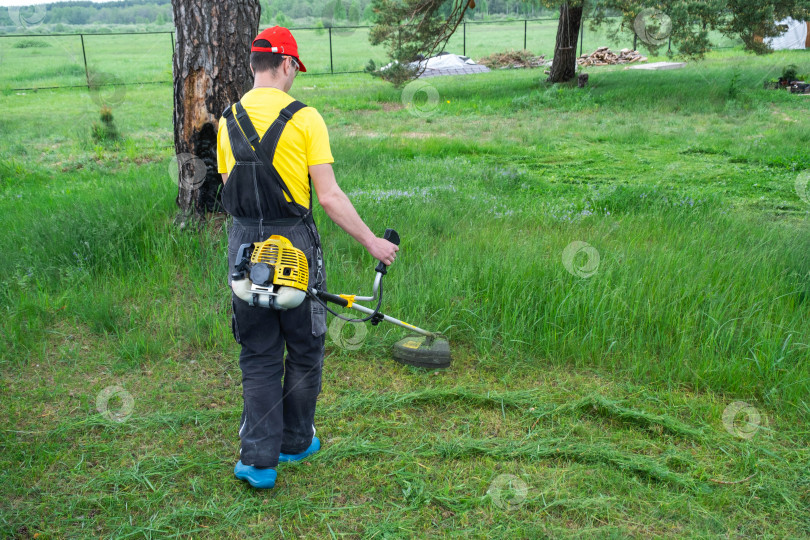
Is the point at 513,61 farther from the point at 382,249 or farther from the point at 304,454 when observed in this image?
the point at 304,454

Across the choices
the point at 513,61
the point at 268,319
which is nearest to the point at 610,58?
the point at 513,61

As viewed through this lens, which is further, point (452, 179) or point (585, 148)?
point (585, 148)

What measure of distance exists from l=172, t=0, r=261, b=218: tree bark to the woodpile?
78.8 feet

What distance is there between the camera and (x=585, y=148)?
10.8 m

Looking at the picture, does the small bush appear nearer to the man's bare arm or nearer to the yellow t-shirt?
the yellow t-shirt

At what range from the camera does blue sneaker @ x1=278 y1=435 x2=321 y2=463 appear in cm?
335

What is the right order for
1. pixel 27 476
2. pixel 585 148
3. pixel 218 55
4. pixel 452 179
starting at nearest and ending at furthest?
pixel 27 476 < pixel 218 55 < pixel 452 179 < pixel 585 148

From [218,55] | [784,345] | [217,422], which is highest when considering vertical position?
[218,55]

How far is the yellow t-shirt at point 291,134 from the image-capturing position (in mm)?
2826

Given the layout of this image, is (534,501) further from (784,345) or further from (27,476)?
Answer: (27,476)

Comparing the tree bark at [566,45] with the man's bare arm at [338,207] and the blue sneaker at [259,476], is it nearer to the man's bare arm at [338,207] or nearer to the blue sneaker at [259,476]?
the man's bare arm at [338,207]

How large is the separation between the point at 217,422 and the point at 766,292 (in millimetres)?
3997

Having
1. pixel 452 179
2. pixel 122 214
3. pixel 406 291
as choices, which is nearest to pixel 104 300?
pixel 122 214

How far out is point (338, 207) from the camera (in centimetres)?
294
